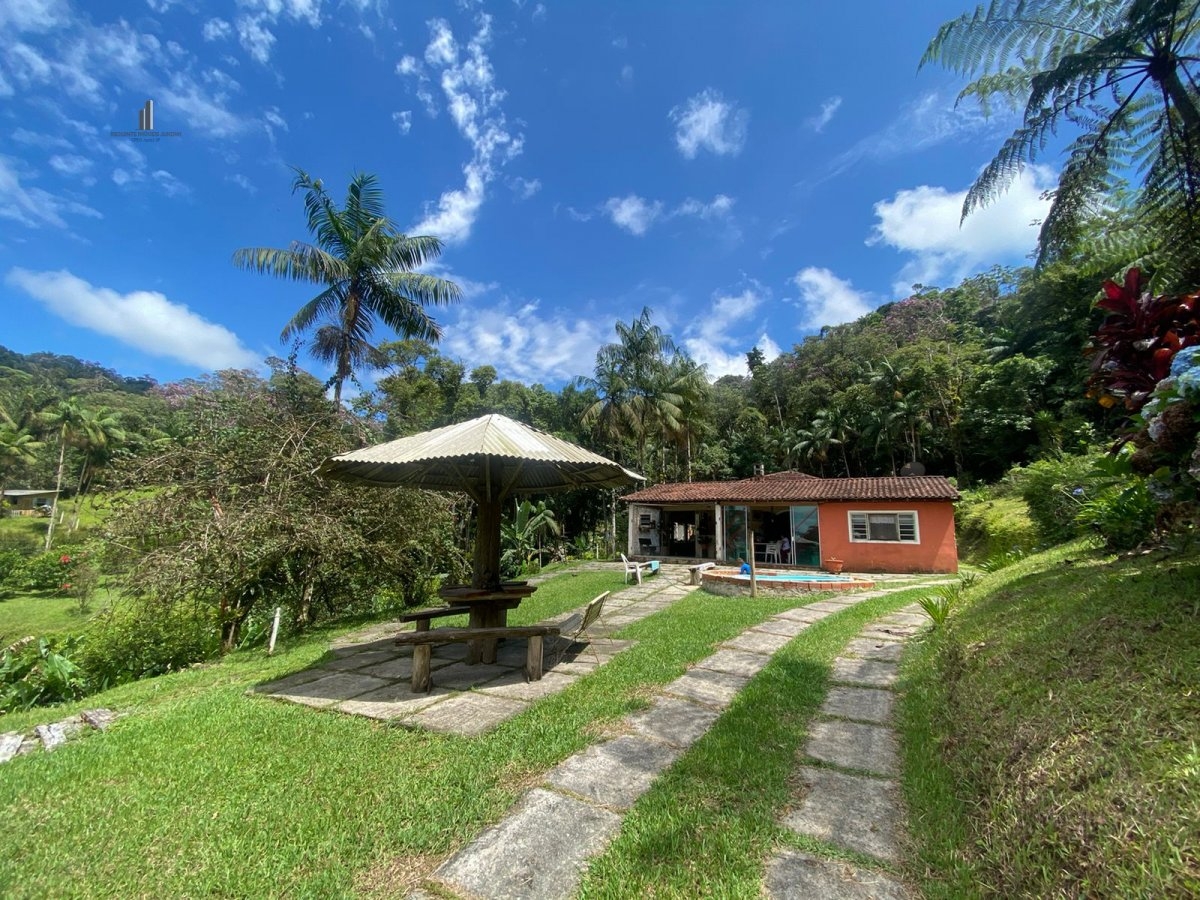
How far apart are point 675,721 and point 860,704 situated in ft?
5.58

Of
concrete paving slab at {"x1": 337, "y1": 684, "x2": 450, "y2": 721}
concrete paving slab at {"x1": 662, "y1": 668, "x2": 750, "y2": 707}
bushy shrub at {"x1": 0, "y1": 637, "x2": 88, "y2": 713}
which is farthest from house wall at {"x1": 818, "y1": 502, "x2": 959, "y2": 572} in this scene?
bushy shrub at {"x1": 0, "y1": 637, "x2": 88, "y2": 713}

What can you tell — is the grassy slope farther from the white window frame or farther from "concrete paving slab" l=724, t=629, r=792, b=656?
the white window frame

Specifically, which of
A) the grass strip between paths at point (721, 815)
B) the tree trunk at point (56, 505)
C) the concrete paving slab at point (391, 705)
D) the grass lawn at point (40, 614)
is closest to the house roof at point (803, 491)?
the grass strip between paths at point (721, 815)

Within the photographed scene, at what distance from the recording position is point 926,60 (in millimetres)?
6312

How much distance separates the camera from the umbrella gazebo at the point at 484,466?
478 cm

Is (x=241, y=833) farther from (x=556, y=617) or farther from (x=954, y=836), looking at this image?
(x=556, y=617)

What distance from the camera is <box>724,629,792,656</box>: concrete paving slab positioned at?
→ 607cm

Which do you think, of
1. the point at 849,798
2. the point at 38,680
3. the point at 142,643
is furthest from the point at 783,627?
the point at 38,680

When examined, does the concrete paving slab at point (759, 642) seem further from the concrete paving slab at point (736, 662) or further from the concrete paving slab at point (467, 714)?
the concrete paving slab at point (467, 714)

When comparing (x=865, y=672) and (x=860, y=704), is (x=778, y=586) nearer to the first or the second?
(x=865, y=672)

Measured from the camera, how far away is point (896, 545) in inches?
630

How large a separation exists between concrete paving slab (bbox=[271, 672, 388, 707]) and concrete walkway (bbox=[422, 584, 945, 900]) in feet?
8.64

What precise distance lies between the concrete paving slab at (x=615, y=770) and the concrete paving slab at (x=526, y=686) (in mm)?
1251

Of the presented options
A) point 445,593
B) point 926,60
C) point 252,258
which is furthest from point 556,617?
point 252,258
